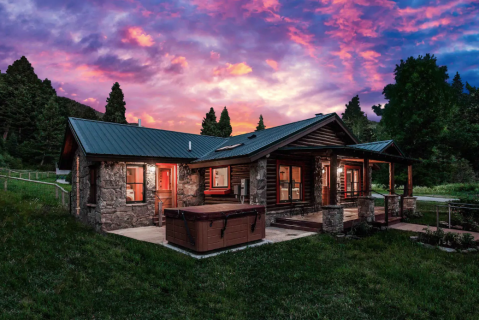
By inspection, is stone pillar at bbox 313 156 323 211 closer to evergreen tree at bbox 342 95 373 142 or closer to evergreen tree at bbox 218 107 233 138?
evergreen tree at bbox 218 107 233 138

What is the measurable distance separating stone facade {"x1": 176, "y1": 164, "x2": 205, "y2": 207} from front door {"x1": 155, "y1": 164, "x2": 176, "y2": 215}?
31 cm

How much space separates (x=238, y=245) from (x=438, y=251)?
18.2ft

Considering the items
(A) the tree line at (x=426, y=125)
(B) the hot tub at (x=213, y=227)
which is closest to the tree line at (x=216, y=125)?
(A) the tree line at (x=426, y=125)

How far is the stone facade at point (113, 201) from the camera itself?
10680 mm

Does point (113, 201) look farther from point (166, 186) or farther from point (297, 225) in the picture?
point (297, 225)

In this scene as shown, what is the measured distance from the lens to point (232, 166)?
12.7 metres

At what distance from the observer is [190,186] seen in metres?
13.7

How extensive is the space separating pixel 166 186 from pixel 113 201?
324 centimetres

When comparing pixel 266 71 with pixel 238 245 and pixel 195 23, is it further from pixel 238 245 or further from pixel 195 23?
pixel 238 245

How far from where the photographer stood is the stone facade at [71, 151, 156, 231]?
10680 millimetres

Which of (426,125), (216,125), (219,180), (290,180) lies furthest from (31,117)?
(426,125)

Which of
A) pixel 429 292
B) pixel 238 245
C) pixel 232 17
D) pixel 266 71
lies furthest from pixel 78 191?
pixel 429 292

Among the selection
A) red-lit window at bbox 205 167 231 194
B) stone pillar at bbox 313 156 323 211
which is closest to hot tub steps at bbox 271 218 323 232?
red-lit window at bbox 205 167 231 194

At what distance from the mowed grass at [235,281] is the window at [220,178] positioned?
5.68 metres
